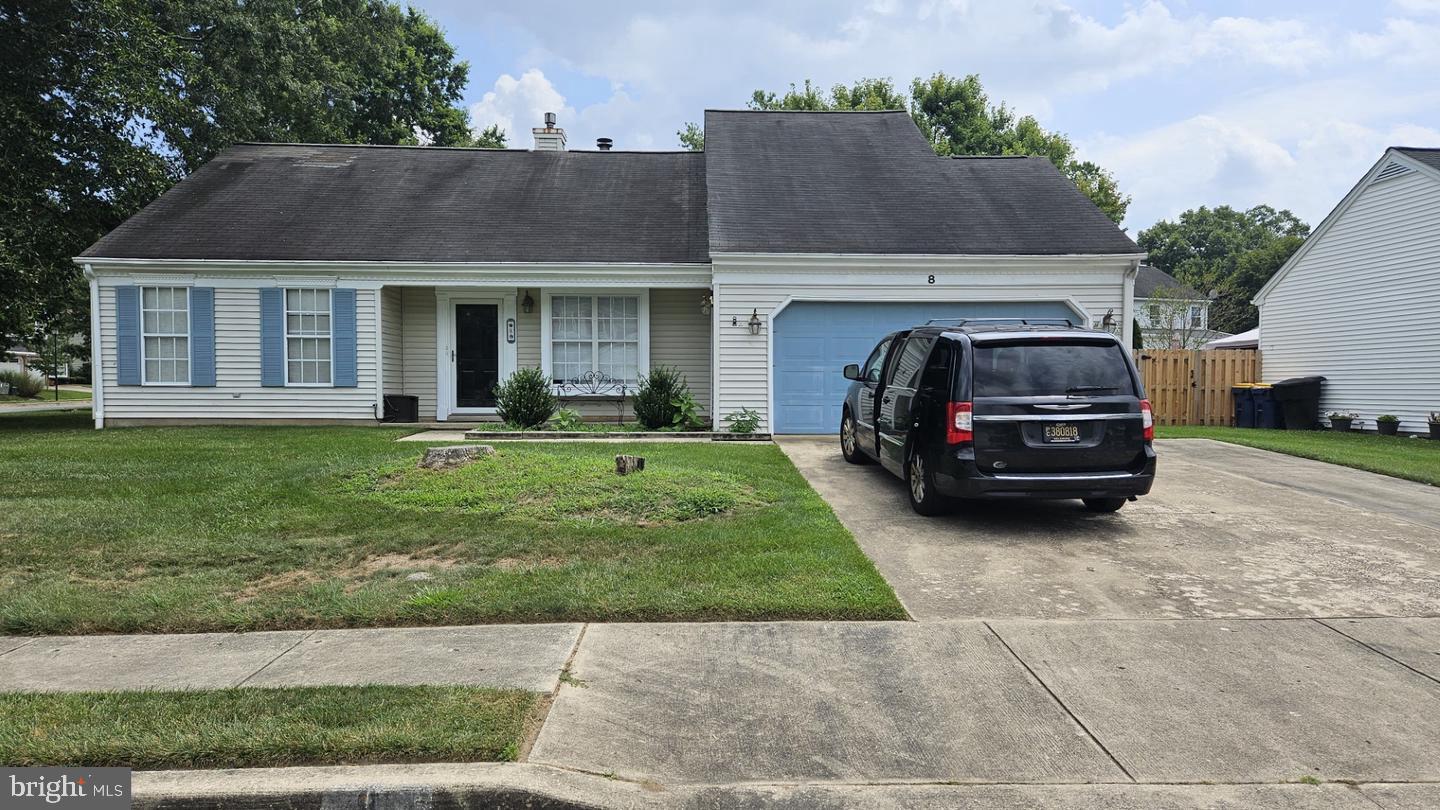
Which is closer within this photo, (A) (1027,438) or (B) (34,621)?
(B) (34,621)

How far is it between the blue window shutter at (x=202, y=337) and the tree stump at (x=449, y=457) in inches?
326

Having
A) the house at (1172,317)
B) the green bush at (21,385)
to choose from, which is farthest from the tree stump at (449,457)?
the green bush at (21,385)

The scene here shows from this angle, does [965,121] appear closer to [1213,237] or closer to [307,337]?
[307,337]

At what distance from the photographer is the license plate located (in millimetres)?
6488

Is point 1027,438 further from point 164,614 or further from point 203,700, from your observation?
point 164,614

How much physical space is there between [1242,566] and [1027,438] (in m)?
1.71

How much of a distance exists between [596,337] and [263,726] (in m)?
12.5

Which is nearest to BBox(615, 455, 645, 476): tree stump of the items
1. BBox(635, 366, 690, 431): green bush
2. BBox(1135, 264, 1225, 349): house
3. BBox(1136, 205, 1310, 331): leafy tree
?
BBox(635, 366, 690, 431): green bush

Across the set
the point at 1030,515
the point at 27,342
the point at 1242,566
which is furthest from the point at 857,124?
the point at 27,342

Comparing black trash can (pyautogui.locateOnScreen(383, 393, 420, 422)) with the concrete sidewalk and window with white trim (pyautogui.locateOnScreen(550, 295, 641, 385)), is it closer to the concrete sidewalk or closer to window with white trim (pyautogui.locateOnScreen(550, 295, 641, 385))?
window with white trim (pyautogui.locateOnScreen(550, 295, 641, 385))

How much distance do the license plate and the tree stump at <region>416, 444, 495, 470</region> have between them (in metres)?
5.72

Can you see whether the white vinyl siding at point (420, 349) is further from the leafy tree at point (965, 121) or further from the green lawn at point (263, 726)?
the leafy tree at point (965, 121)

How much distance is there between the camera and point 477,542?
6180 mm

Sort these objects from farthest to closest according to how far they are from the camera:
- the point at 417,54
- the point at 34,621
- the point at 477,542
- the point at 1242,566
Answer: the point at 417,54, the point at 477,542, the point at 1242,566, the point at 34,621
